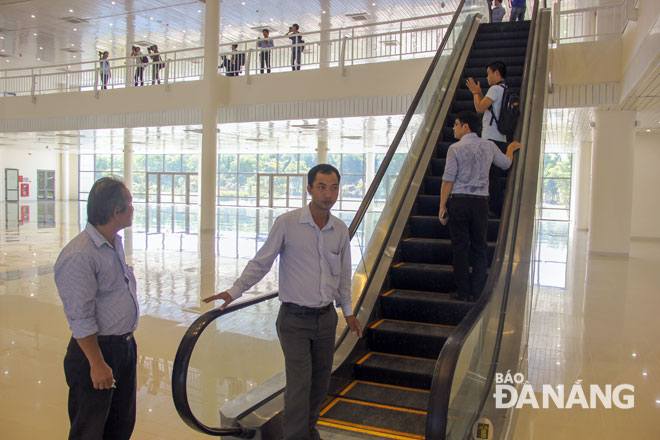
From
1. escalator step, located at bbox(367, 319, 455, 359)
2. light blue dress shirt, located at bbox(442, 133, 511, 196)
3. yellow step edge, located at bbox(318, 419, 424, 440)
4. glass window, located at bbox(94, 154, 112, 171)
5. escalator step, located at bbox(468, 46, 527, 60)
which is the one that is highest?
escalator step, located at bbox(468, 46, 527, 60)

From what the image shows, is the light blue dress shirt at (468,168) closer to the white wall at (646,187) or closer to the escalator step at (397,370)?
the escalator step at (397,370)

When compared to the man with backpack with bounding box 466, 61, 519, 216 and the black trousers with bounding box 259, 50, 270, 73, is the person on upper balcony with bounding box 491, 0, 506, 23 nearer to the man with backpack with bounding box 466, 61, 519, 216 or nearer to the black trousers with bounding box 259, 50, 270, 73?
the black trousers with bounding box 259, 50, 270, 73

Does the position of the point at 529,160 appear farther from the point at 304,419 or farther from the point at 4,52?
the point at 4,52

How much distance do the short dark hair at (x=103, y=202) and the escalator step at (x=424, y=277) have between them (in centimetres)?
308

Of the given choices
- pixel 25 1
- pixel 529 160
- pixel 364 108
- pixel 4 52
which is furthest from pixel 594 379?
pixel 4 52

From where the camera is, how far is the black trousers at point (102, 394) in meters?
2.40

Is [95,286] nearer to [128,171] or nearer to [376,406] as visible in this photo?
[376,406]

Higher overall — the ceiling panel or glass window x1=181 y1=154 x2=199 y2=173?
the ceiling panel

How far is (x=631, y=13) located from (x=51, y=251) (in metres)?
13.2

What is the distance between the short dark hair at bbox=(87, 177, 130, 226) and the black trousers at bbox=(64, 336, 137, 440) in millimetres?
566

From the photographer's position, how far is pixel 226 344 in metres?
5.44

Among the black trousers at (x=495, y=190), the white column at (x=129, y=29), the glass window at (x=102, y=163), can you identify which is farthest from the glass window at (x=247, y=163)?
the black trousers at (x=495, y=190)

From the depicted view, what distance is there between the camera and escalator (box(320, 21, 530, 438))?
365cm

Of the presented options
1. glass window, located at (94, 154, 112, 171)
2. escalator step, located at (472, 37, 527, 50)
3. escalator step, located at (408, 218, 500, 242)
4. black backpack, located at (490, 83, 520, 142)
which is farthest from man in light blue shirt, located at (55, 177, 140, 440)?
glass window, located at (94, 154, 112, 171)
